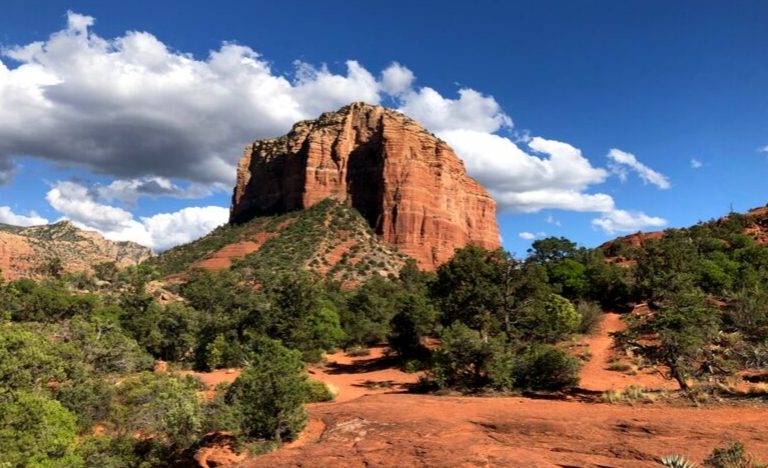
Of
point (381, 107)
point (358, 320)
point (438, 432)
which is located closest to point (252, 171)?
point (381, 107)

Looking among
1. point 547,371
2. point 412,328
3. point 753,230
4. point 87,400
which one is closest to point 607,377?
point 547,371

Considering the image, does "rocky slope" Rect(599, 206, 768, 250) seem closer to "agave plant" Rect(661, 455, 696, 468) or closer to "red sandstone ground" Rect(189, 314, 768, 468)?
"red sandstone ground" Rect(189, 314, 768, 468)

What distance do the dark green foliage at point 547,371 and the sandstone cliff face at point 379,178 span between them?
71.2 metres

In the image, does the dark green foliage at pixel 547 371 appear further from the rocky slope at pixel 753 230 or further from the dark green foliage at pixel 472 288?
the rocky slope at pixel 753 230

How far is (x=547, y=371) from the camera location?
23.7m

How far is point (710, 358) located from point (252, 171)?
11283 cm

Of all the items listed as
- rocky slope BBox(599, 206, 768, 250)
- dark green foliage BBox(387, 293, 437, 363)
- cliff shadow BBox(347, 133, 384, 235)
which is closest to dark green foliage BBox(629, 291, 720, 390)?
dark green foliage BBox(387, 293, 437, 363)

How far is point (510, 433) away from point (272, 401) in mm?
7172

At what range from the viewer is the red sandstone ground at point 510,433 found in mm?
12859

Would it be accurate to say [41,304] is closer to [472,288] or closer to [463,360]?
[472,288]

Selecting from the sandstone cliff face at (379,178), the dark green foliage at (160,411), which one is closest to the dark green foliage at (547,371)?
the dark green foliage at (160,411)

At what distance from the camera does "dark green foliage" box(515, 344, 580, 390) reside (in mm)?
23438

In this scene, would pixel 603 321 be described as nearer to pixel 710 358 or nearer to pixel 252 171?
pixel 710 358

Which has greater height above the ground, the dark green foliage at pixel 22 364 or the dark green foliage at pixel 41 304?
the dark green foliage at pixel 41 304
